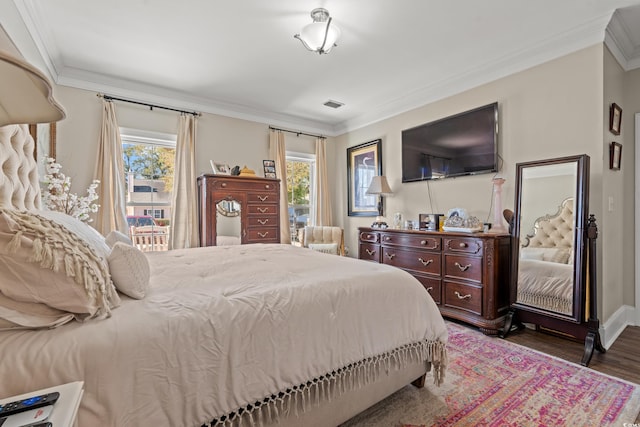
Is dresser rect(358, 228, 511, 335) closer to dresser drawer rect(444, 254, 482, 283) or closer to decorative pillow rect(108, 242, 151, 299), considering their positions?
dresser drawer rect(444, 254, 482, 283)

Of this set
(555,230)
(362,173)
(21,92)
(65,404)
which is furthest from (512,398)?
(362,173)

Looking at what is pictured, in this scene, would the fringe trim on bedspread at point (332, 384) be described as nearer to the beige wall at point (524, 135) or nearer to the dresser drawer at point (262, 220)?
the beige wall at point (524, 135)

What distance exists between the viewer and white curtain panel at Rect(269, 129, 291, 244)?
4.60m

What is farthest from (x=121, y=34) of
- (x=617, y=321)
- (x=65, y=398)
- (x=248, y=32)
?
(x=617, y=321)

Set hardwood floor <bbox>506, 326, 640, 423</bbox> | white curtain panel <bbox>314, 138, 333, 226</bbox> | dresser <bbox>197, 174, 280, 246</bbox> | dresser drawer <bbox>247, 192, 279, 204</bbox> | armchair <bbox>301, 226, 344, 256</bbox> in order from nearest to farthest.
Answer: hardwood floor <bbox>506, 326, 640, 423</bbox>
dresser <bbox>197, 174, 280, 246</bbox>
dresser drawer <bbox>247, 192, 279, 204</bbox>
armchair <bbox>301, 226, 344, 256</bbox>
white curtain panel <bbox>314, 138, 333, 226</bbox>

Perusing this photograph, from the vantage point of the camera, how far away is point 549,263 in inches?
99.3

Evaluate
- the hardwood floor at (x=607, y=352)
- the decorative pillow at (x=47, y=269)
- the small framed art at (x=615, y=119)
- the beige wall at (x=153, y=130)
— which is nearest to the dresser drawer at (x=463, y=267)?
the hardwood floor at (x=607, y=352)

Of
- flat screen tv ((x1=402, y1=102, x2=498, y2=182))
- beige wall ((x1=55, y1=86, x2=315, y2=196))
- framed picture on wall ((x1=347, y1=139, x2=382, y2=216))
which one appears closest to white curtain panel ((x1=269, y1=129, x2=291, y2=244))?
beige wall ((x1=55, y1=86, x2=315, y2=196))

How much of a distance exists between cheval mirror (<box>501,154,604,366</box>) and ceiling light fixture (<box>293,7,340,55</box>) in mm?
2070

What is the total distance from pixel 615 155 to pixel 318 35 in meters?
2.78

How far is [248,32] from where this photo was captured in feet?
8.39

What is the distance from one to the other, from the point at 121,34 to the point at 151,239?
2.30 m

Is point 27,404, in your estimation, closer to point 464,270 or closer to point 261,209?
point 464,270

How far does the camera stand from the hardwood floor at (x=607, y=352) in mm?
2053
